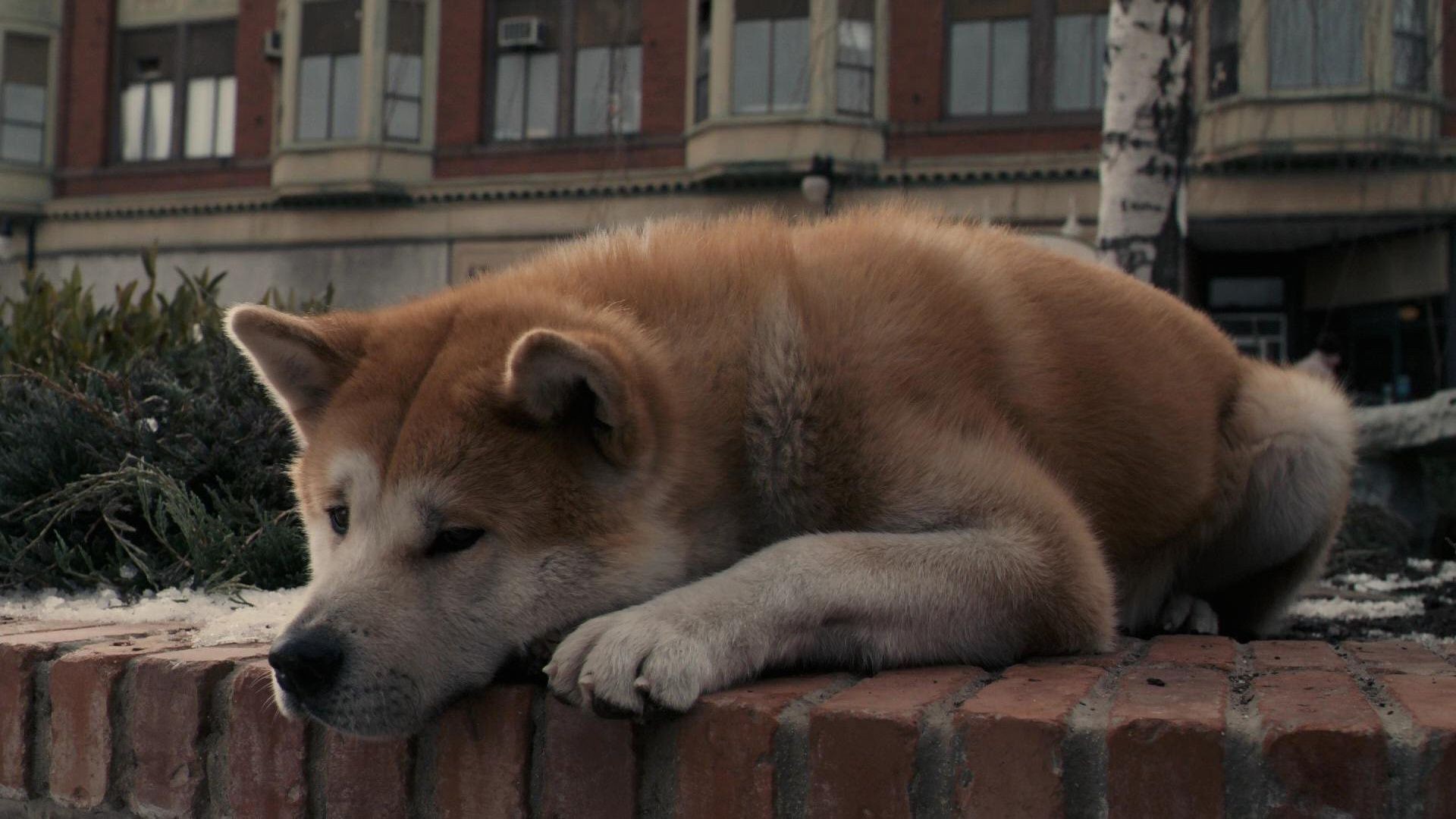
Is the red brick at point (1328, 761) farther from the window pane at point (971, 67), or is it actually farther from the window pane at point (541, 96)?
the window pane at point (541, 96)

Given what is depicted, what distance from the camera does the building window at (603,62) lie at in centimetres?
1970

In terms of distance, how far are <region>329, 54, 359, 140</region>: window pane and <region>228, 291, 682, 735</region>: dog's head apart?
19.7 meters

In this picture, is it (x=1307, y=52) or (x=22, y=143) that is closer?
(x=1307, y=52)

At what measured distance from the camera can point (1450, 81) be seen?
54.5 ft

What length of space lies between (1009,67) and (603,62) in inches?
231

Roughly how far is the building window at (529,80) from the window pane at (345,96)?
2.21m

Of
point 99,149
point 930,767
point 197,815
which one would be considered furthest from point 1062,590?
point 99,149

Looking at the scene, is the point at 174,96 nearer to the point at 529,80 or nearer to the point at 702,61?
the point at 529,80

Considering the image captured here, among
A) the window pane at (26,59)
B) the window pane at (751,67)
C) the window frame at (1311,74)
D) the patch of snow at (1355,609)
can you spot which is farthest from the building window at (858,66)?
the patch of snow at (1355,609)

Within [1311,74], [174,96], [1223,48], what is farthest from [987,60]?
[174,96]

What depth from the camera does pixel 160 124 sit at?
2230 centimetres

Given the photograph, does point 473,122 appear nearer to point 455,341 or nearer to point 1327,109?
point 1327,109

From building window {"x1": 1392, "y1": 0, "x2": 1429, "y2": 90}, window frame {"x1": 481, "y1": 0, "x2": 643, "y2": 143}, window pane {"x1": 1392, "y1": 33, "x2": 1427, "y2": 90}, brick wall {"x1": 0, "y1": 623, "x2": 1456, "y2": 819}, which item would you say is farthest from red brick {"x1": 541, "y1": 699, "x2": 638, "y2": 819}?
window frame {"x1": 481, "y1": 0, "x2": 643, "y2": 143}

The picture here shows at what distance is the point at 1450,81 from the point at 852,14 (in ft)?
24.3
